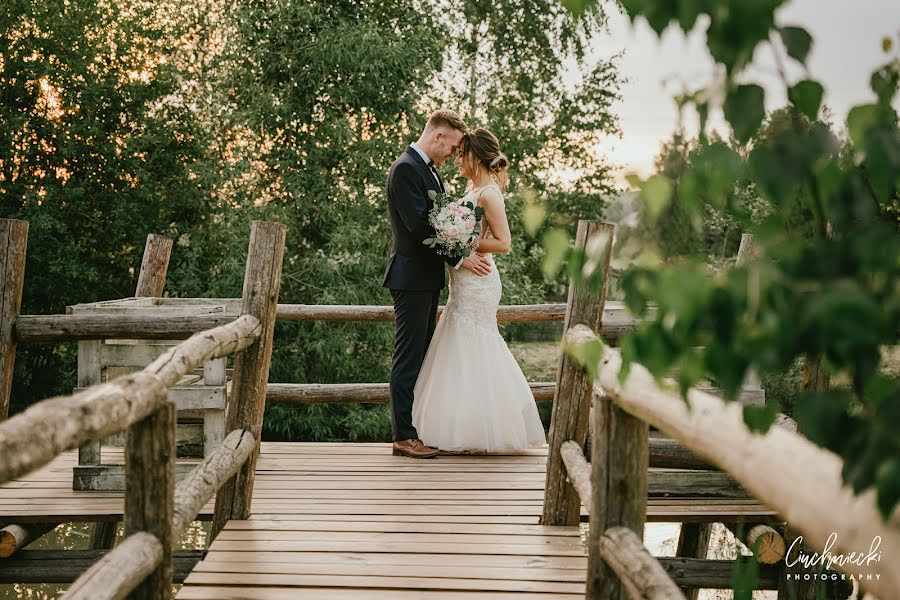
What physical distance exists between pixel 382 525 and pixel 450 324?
69.5 inches

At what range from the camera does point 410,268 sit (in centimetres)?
522

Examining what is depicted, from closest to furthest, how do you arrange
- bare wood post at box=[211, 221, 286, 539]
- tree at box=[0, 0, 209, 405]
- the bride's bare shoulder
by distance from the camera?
bare wood post at box=[211, 221, 286, 539]
the bride's bare shoulder
tree at box=[0, 0, 209, 405]

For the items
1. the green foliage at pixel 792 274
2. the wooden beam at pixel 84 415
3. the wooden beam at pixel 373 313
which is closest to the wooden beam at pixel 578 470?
the wooden beam at pixel 84 415

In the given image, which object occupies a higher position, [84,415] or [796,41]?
[796,41]

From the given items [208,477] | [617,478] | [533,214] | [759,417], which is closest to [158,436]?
[208,477]

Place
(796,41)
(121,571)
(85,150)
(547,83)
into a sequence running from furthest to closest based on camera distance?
(547,83)
(85,150)
(121,571)
(796,41)

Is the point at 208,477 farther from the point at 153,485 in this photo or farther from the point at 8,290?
the point at 8,290

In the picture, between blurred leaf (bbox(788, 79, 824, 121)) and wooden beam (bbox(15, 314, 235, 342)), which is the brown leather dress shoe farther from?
blurred leaf (bbox(788, 79, 824, 121))

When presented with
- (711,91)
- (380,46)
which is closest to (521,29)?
(380,46)

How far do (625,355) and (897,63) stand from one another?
58cm

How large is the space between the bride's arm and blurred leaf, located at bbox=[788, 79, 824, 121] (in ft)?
13.5

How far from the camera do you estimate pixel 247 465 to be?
13.6 feet

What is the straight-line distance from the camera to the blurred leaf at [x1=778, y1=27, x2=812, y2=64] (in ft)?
3.82

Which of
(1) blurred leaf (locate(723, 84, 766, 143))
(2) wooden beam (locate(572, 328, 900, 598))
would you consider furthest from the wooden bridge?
(1) blurred leaf (locate(723, 84, 766, 143))
